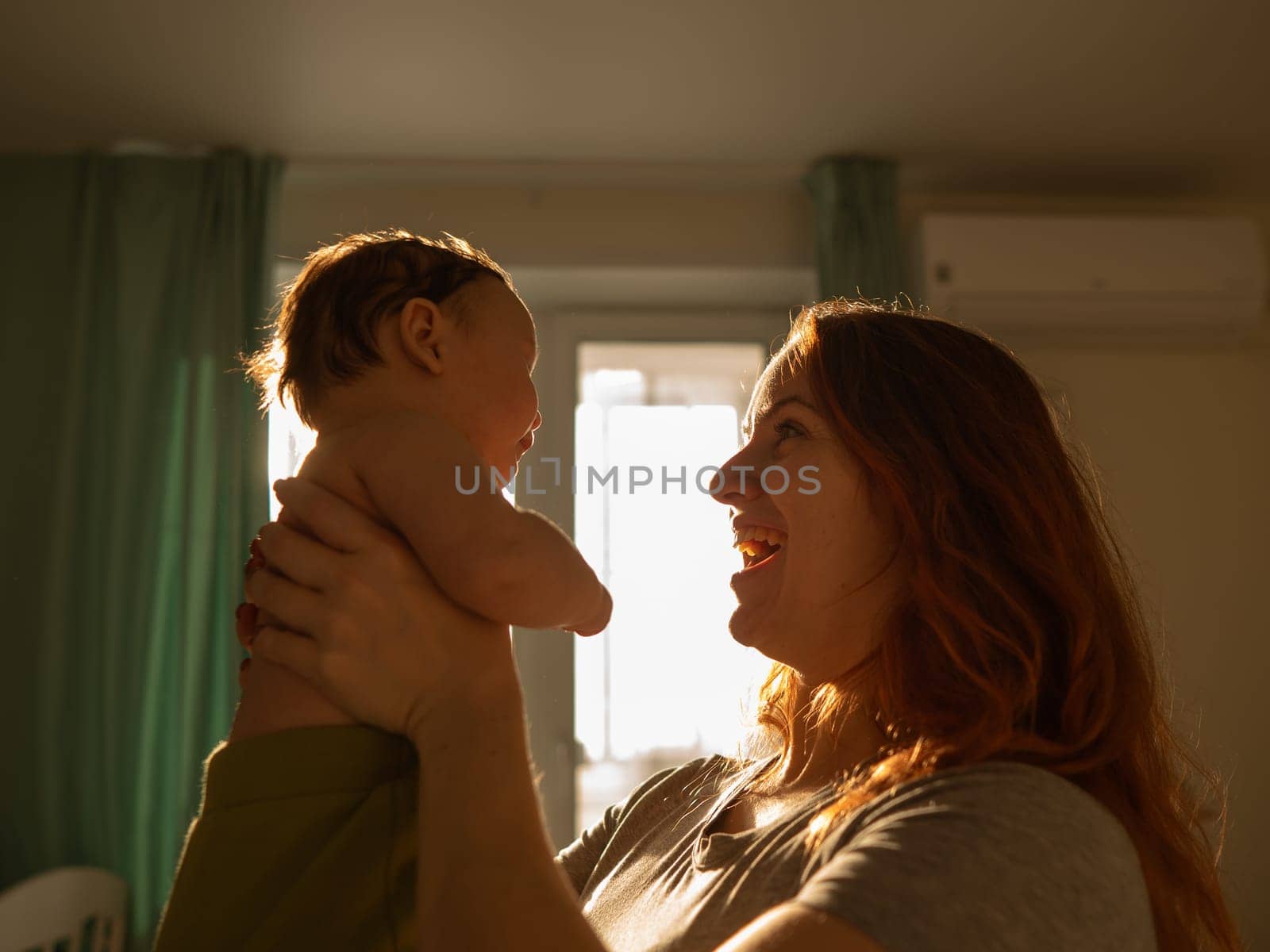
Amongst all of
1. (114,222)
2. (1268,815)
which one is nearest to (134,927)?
(114,222)

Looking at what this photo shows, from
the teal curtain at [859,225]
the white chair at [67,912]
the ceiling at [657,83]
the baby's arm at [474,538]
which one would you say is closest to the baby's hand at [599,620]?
the baby's arm at [474,538]

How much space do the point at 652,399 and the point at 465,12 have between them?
4.19 ft

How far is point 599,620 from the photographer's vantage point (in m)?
1.02

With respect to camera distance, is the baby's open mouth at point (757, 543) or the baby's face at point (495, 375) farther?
the baby's open mouth at point (757, 543)

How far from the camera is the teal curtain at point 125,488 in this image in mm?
2643

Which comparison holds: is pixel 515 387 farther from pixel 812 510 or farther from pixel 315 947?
pixel 315 947

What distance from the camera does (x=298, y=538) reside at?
3.13 ft

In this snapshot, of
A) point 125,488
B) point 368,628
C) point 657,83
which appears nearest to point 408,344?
point 368,628

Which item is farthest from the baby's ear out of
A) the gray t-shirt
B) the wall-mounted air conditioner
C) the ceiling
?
the wall-mounted air conditioner

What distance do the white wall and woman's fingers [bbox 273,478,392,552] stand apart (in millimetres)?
2118

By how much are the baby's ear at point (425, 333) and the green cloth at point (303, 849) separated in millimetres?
422

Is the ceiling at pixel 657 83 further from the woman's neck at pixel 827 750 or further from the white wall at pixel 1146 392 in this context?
the woman's neck at pixel 827 750

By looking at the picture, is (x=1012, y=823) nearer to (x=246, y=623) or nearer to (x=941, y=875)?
(x=941, y=875)

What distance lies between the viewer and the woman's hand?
0.88m
